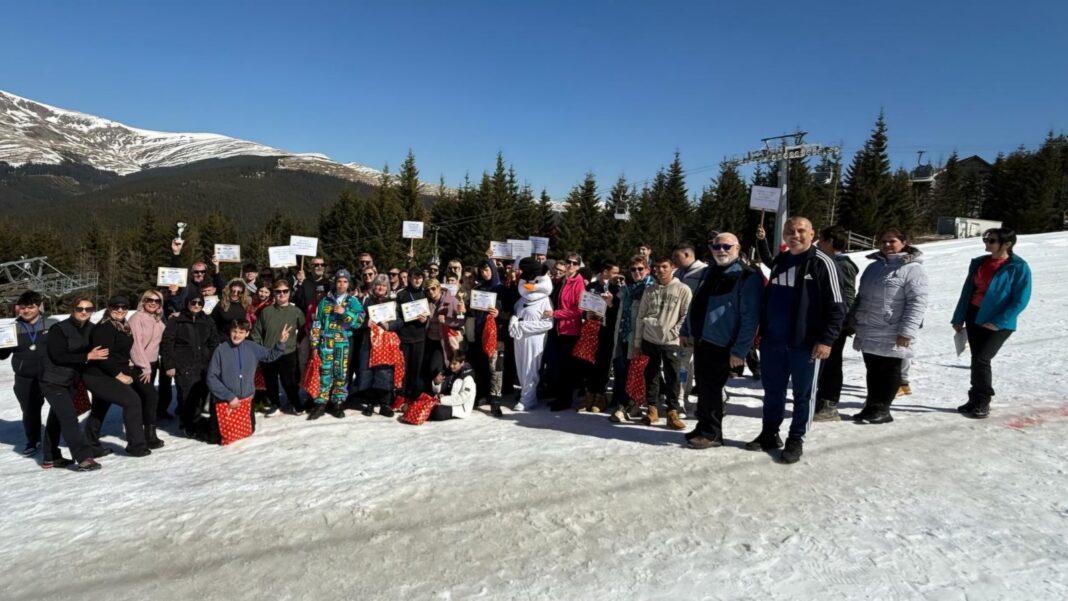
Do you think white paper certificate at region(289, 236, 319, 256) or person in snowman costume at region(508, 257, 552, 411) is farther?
white paper certificate at region(289, 236, 319, 256)

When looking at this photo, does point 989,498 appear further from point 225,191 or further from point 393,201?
point 225,191

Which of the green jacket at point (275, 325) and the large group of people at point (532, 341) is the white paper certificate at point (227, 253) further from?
the green jacket at point (275, 325)

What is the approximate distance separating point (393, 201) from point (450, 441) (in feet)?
139

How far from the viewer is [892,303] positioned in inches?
209

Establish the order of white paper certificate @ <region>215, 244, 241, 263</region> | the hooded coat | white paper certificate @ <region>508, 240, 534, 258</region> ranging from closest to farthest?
the hooded coat, white paper certificate @ <region>215, 244, 241, 263</region>, white paper certificate @ <region>508, 240, 534, 258</region>

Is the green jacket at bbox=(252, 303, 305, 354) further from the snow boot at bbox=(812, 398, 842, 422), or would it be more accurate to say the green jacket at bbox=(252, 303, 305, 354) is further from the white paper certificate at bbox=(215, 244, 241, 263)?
the snow boot at bbox=(812, 398, 842, 422)

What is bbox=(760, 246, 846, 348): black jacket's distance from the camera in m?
4.27

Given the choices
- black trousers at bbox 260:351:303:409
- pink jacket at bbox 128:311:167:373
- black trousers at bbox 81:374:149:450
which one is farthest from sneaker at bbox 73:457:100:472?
black trousers at bbox 260:351:303:409

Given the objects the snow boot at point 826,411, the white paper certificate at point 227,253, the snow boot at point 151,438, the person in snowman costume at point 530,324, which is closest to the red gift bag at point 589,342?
the person in snowman costume at point 530,324

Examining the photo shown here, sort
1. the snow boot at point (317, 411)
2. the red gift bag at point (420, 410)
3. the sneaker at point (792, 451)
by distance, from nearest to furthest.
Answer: the sneaker at point (792, 451)
the red gift bag at point (420, 410)
the snow boot at point (317, 411)

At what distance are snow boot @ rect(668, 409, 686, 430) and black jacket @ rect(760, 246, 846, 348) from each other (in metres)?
1.65

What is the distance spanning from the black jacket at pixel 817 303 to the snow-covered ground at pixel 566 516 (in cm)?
113

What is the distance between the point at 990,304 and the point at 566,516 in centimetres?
485

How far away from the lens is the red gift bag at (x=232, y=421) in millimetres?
6293
